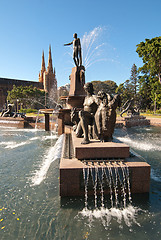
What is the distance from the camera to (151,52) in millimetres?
28406

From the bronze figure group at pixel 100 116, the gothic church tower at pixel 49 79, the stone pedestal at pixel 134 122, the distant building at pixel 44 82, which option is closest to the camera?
the bronze figure group at pixel 100 116

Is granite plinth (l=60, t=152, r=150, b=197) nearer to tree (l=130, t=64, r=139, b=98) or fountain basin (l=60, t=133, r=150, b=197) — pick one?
fountain basin (l=60, t=133, r=150, b=197)

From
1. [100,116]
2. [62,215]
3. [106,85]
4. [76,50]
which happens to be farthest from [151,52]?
[106,85]

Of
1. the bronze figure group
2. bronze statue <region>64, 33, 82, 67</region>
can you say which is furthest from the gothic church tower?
the bronze figure group

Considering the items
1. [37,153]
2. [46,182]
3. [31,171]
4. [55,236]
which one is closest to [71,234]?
[55,236]

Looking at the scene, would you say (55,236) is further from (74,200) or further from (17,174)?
(17,174)

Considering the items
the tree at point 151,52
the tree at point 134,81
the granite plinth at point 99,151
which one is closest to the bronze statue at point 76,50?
the granite plinth at point 99,151

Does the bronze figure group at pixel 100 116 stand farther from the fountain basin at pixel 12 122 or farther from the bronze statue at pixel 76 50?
the fountain basin at pixel 12 122

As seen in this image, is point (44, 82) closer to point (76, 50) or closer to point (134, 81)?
point (134, 81)

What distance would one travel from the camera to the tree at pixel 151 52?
27.6m

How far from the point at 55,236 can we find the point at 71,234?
273 millimetres

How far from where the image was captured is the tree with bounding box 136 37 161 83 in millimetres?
27609

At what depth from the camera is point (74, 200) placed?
3.58m

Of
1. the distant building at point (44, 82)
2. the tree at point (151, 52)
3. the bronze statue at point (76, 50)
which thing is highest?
the distant building at point (44, 82)
